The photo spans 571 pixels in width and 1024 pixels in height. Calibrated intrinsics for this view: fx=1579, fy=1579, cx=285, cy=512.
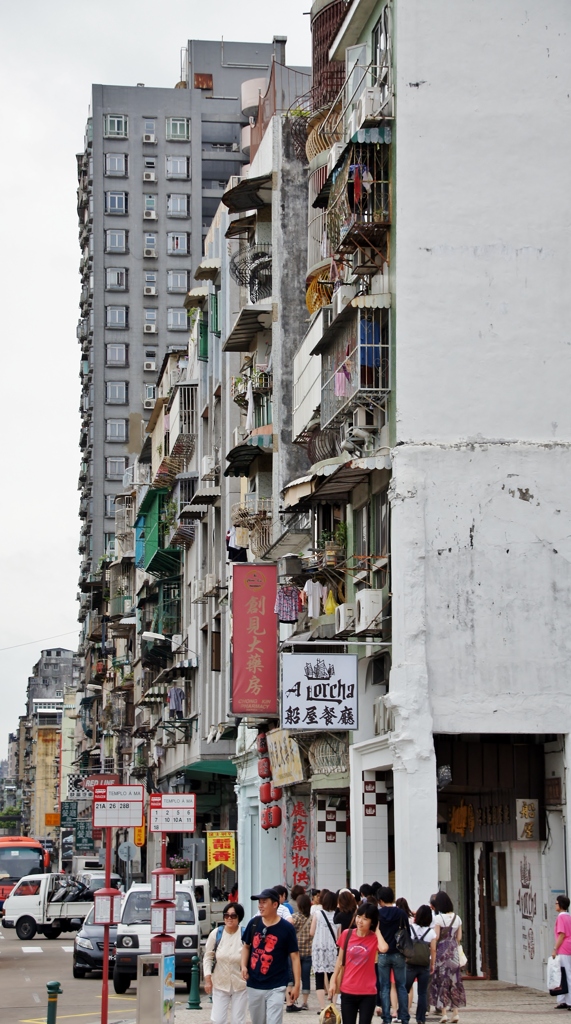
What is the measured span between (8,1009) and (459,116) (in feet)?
51.5

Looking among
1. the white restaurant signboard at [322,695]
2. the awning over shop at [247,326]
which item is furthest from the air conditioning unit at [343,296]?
the awning over shop at [247,326]

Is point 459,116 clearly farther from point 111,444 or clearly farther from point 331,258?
point 111,444

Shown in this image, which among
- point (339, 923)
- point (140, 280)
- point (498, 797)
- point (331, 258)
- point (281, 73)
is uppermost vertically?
point (140, 280)

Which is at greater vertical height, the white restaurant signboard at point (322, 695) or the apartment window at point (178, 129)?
the apartment window at point (178, 129)

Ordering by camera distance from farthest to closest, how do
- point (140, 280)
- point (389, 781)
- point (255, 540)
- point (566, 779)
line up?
point (140, 280)
point (255, 540)
point (389, 781)
point (566, 779)

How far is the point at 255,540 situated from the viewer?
3978cm

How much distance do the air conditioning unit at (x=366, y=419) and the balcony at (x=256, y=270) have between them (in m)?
13.1

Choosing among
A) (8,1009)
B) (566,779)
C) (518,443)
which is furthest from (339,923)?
(518,443)

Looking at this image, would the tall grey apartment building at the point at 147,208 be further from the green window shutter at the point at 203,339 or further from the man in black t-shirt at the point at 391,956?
the man in black t-shirt at the point at 391,956

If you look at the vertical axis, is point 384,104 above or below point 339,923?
above

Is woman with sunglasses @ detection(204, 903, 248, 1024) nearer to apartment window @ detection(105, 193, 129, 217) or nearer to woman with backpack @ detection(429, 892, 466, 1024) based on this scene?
woman with backpack @ detection(429, 892, 466, 1024)

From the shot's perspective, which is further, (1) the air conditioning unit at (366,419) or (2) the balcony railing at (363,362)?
(1) the air conditioning unit at (366,419)

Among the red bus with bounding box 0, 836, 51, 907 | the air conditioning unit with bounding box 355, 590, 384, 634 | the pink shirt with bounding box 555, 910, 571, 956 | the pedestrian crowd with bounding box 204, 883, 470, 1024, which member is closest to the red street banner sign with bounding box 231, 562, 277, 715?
the air conditioning unit with bounding box 355, 590, 384, 634

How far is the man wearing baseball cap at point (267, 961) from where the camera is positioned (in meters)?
14.5
